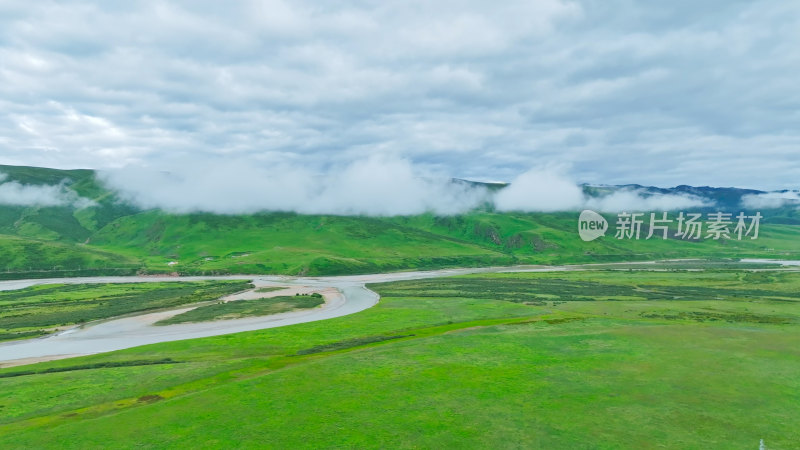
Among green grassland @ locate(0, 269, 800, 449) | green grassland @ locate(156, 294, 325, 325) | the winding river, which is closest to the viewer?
green grassland @ locate(0, 269, 800, 449)

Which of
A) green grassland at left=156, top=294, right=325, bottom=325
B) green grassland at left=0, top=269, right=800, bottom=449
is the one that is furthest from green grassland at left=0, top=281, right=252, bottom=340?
green grassland at left=0, top=269, right=800, bottom=449

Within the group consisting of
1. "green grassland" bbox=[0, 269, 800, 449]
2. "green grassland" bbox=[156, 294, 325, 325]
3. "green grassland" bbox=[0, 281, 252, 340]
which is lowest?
"green grassland" bbox=[0, 281, 252, 340]

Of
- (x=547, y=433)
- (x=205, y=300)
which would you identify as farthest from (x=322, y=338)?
(x=205, y=300)

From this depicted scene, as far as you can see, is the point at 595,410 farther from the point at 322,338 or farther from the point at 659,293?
the point at 659,293

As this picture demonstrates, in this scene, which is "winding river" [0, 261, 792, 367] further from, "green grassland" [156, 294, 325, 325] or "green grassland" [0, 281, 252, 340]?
"green grassland" [0, 281, 252, 340]

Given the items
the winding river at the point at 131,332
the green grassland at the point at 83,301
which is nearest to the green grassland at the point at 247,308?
the winding river at the point at 131,332

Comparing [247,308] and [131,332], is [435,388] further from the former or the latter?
[247,308]

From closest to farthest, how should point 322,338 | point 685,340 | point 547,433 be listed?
point 547,433
point 685,340
point 322,338
